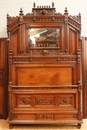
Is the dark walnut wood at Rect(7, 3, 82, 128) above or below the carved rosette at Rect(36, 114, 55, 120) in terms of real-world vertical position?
above

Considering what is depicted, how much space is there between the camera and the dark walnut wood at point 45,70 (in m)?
2.78

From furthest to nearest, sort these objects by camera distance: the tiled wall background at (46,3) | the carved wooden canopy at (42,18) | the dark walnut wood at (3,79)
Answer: the tiled wall background at (46,3), the dark walnut wood at (3,79), the carved wooden canopy at (42,18)

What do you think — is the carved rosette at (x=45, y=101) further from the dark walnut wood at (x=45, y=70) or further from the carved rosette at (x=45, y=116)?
the carved rosette at (x=45, y=116)

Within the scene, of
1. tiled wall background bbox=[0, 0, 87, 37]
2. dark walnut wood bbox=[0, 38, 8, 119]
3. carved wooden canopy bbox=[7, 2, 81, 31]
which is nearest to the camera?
carved wooden canopy bbox=[7, 2, 81, 31]

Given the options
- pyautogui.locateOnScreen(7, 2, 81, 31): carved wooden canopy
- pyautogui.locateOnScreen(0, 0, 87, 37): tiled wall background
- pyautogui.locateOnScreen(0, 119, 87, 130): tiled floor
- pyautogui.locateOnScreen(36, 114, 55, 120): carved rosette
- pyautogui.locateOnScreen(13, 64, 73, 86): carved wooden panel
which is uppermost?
pyautogui.locateOnScreen(0, 0, 87, 37): tiled wall background

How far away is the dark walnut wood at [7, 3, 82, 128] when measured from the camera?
2.78 m

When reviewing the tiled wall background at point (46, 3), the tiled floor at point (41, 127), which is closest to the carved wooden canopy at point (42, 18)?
the tiled wall background at point (46, 3)

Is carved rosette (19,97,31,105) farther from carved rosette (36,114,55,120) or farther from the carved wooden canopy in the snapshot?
the carved wooden canopy

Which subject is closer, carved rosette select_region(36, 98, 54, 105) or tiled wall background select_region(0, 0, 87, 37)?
carved rosette select_region(36, 98, 54, 105)

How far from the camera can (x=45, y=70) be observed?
9.24 ft

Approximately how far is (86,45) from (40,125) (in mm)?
1811

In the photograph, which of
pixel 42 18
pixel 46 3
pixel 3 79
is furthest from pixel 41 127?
pixel 46 3

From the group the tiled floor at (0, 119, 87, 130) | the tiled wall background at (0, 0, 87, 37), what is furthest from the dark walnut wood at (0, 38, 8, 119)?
the tiled wall background at (0, 0, 87, 37)

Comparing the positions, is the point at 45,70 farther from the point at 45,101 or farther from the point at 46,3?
the point at 46,3
